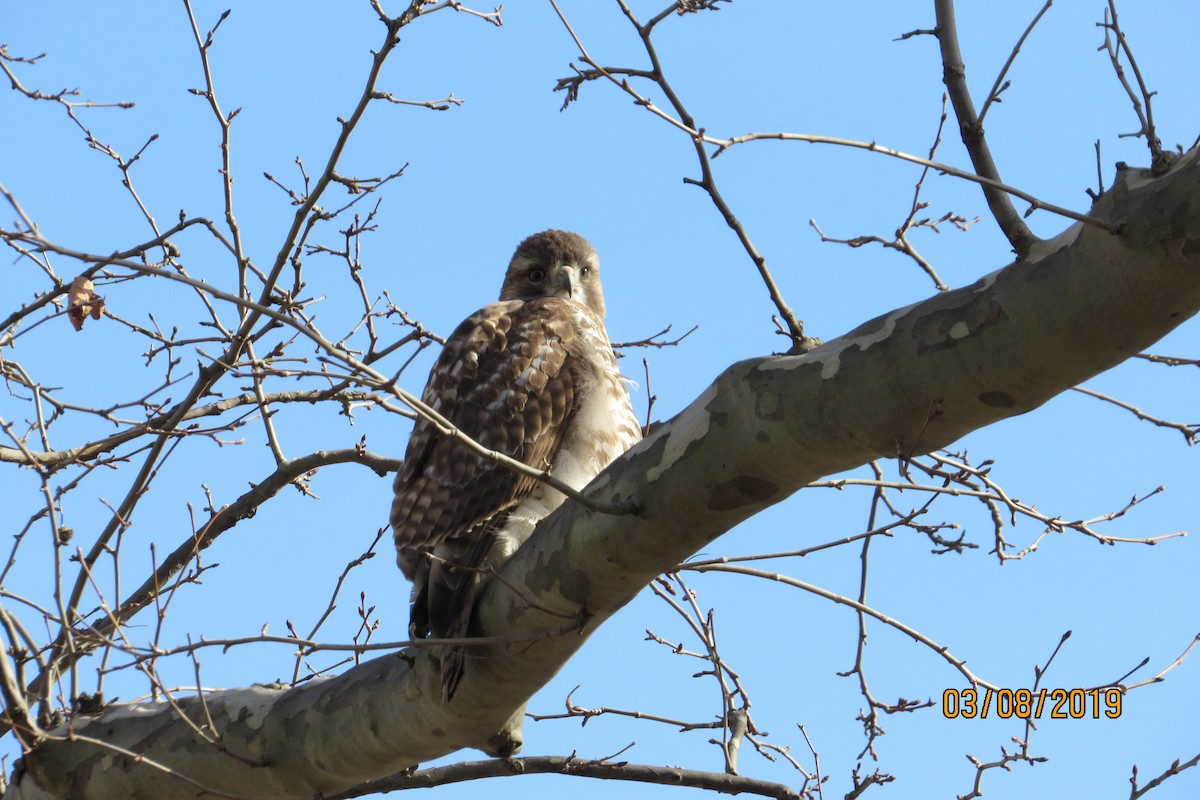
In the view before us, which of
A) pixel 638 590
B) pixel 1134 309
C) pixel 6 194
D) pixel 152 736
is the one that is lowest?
pixel 152 736

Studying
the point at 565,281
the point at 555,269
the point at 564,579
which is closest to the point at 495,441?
the point at 564,579

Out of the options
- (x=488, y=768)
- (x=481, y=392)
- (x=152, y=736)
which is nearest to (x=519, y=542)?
(x=481, y=392)

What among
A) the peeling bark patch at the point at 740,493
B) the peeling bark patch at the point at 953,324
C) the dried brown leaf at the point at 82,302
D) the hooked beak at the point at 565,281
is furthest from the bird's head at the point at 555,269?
the peeling bark patch at the point at 953,324

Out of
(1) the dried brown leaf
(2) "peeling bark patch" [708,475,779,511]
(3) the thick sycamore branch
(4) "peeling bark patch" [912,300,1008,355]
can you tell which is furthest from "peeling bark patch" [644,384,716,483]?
(1) the dried brown leaf

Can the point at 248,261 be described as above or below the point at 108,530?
above

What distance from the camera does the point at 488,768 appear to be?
14.3 feet

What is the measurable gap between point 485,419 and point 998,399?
2.13 meters

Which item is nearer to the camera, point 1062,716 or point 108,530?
point 108,530

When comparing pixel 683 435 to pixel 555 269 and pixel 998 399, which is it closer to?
pixel 998 399

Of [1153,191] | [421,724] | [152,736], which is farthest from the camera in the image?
[152,736]

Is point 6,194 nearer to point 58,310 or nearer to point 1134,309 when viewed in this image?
point 58,310

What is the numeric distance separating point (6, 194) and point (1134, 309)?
101 inches

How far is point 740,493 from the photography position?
2.84 meters

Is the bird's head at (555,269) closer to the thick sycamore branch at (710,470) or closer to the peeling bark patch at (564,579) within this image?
the thick sycamore branch at (710,470)
